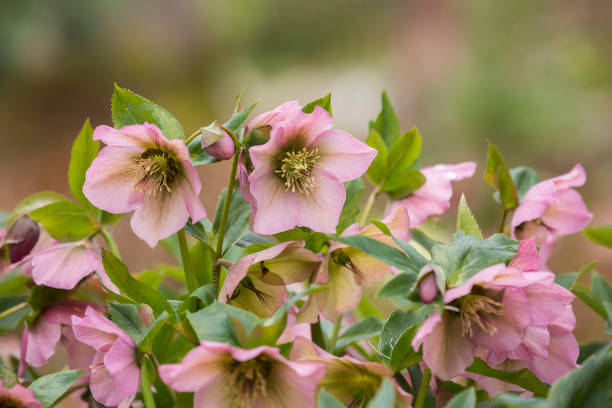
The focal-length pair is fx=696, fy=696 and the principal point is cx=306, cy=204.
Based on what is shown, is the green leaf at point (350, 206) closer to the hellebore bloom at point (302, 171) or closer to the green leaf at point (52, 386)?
the hellebore bloom at point (302, 171)

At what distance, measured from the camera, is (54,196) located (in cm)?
49

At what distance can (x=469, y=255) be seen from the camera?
0.33m

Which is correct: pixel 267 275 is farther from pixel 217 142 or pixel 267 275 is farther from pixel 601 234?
pixel 601 234

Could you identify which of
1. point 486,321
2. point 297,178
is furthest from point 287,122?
point 486,321

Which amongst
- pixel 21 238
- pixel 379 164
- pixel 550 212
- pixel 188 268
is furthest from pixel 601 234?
pixel 21 238

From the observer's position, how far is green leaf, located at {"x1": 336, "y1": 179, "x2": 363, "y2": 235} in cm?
42

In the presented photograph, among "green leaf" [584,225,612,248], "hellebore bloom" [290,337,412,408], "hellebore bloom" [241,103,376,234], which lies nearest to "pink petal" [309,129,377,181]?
"hellebore bloom" [241,103,376,234]

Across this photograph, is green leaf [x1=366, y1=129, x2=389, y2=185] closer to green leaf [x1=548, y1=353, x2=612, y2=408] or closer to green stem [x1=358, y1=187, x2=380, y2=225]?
green stem [x1=358, y1=187, x2=380, y2=225]

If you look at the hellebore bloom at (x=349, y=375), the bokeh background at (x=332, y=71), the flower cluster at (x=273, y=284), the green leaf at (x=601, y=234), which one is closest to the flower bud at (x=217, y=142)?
the flower cluster at (x=273, y=284)

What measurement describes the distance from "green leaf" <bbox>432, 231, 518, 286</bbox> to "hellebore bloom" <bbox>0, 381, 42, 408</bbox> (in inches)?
8.4

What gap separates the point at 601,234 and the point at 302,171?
25 centimetres

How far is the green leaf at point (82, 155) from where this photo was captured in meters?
0.44

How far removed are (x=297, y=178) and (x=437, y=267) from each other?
0.11m

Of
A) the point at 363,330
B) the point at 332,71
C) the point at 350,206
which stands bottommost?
the point at 332,71
